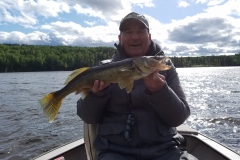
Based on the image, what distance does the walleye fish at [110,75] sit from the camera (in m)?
3.39

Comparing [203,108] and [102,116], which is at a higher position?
[102,116]

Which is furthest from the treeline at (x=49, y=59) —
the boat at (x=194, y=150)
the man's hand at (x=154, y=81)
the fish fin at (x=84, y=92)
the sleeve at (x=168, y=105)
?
the man's hand at (x=154, y=81)

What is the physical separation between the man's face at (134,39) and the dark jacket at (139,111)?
459 millimetres

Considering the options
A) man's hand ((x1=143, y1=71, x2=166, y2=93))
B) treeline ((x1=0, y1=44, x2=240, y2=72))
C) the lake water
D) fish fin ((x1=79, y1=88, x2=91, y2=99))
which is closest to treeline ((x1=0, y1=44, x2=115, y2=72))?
treeline ((x1=0, y1=44, x2=240, y2=72))

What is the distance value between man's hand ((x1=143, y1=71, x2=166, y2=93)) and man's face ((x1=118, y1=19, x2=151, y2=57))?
73 centimetres

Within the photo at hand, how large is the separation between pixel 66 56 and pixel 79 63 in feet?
21.2

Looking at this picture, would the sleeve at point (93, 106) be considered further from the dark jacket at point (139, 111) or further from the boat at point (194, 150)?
the boat at point (194, 150)

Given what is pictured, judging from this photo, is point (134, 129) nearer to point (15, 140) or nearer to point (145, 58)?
point (145, 58)

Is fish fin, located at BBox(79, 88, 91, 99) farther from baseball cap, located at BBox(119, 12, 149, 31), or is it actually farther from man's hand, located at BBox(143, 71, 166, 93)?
baseball cap, located at BBox(119, 12, 149, 31)

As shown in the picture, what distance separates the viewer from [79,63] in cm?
9619

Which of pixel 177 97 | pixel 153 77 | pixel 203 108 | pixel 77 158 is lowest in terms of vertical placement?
pixel 203 108

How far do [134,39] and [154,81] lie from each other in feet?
2.70

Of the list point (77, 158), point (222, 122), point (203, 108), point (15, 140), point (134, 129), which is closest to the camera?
point (134, 129)

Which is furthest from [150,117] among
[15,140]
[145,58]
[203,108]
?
[203,108]
